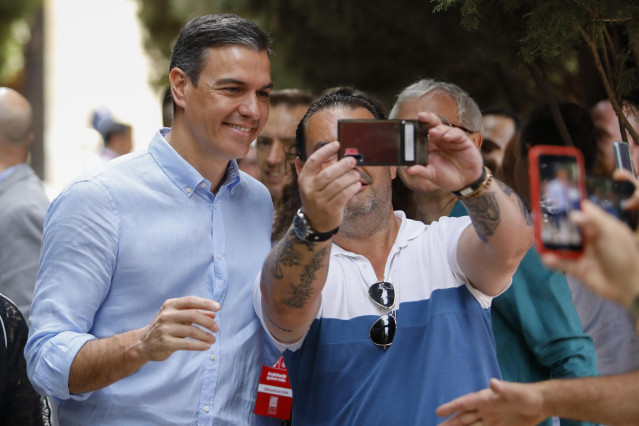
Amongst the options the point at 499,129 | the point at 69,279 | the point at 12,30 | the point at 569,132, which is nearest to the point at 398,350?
the point at 69,279

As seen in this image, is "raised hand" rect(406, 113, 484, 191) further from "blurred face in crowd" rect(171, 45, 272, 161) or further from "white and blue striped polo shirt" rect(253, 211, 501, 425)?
"blurred face in crowd" rect(171, 45, 272, 161)

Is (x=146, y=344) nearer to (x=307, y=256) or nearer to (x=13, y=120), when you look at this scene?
(x=307, y=256)

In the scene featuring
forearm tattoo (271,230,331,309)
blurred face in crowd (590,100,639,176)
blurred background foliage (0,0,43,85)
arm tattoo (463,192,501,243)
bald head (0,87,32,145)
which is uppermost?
blurred background foliage (0,0,43,85)

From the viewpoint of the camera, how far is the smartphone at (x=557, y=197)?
165 centimetres

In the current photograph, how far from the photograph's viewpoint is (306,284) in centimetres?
240

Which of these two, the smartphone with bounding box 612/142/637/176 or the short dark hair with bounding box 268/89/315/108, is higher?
the short dark hair with bounding box 268/89/315/108

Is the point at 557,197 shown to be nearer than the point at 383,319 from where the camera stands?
Yes

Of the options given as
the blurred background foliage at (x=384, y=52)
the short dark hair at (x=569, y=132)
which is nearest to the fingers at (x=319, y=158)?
the short dark hair at (x=569, y=132)

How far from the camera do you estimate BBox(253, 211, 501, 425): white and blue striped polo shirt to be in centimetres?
250

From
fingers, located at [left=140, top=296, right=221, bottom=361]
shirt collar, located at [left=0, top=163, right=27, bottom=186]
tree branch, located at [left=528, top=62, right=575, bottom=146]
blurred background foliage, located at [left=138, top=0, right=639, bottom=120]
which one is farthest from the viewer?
blurred background foliage, located at [left=138, top=0, right=639, bottom=120]

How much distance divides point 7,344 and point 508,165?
111 inches

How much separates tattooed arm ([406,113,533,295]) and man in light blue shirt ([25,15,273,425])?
72cm

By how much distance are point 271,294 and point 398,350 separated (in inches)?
17.5

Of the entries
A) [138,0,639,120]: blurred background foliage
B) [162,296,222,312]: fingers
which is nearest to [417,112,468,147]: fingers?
→ [162,296,222,312]: fingers
